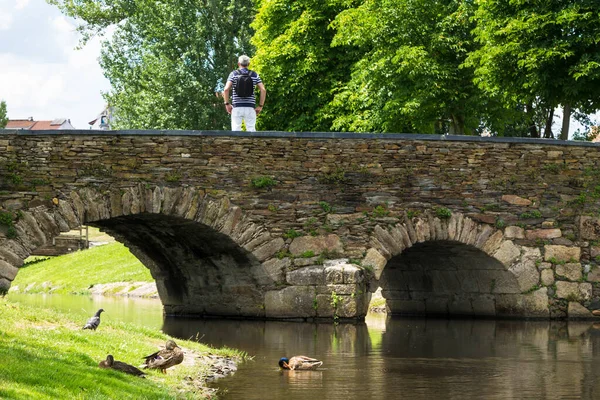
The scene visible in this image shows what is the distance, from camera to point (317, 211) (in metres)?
19.1

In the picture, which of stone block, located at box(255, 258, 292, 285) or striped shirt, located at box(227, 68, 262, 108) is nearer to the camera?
striped shirt, located at box(227, 68, 262, 108)

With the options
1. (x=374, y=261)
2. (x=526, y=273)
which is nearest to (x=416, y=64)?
(x=526, y=273)

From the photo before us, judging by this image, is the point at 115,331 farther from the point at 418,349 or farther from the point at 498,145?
the point at 498,145

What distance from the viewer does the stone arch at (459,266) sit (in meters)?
19.4

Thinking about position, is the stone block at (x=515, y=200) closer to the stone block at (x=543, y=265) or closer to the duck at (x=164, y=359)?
the stone block at (x=543, y=265)

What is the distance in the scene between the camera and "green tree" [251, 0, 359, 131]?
3044cm

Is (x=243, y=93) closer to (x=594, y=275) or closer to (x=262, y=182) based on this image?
(x=262, y=182)

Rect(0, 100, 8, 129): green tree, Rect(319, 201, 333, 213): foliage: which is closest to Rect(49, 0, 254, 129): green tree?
Rect(319, 201, 333, 213): foliage

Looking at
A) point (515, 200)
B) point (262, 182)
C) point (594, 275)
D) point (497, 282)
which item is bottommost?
point (497, 282)

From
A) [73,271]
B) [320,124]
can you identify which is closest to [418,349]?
[320,124]

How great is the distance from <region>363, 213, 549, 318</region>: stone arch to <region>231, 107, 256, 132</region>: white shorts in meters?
2.72

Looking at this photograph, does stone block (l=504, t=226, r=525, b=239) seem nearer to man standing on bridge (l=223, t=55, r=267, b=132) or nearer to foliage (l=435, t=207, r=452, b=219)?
foliage (l=435, t=207, r=452, b=219)

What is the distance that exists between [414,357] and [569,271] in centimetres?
664

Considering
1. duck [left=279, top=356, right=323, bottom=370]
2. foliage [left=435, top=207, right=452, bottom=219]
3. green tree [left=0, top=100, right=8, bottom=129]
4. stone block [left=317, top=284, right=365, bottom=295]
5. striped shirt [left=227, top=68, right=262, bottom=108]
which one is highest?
green tree [left=0, top=100, right=8, bottom=129]
